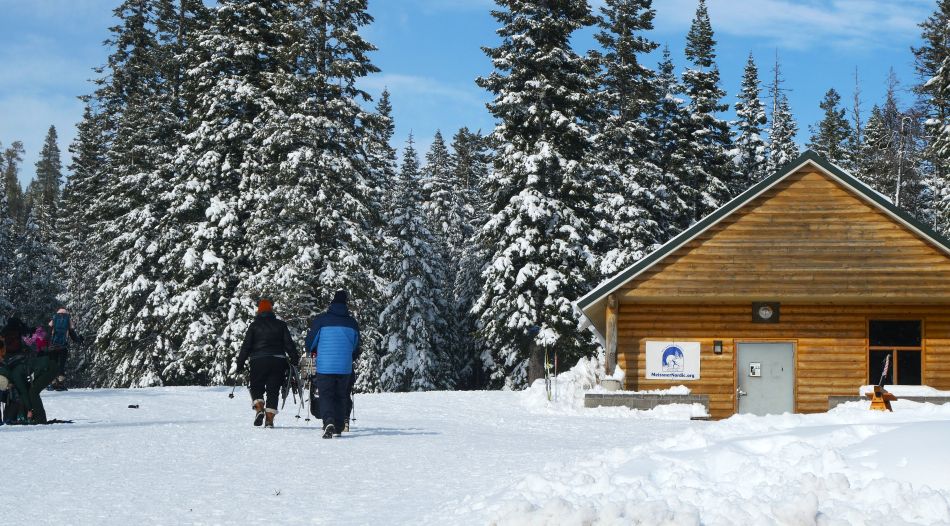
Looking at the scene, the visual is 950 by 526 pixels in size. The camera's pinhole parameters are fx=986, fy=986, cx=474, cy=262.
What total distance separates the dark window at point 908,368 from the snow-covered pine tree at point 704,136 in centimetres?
1832

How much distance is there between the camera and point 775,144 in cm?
5956

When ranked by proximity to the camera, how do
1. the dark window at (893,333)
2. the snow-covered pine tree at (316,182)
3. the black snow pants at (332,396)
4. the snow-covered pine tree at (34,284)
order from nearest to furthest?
1. the black snow pants at (332,396)
2. the dark window at (893,333)
3. the snow-covered pine tree at (316,182)
4. the snow-covered pine tree at (34,284)

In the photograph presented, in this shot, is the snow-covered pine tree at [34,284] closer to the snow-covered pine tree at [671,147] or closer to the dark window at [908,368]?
the snow-covered pine tree at [671,147]

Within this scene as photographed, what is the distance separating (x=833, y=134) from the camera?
228ft

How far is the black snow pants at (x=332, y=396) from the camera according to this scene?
42.8 feet

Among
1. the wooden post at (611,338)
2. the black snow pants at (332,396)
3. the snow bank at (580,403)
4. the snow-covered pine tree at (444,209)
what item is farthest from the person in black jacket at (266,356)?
the snow-covered pine tree at (444,209)

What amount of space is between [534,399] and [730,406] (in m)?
4.78

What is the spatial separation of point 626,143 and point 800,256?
18421mm

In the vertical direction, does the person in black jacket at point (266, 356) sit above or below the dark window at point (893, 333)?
below

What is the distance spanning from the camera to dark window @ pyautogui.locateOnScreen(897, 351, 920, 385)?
23.8 metres

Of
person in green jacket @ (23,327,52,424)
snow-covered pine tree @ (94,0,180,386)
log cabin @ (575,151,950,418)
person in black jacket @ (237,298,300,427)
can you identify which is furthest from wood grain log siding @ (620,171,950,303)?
snow-covered pine tree @ (94,0,180,386)

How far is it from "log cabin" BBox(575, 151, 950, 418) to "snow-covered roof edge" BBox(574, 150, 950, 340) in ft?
0.11

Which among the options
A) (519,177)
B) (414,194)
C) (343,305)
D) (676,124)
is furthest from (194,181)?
(343,305)

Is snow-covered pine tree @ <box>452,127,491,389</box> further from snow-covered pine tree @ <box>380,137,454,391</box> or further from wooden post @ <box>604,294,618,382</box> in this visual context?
wooden post @ <box>604,294,618,382</box>
